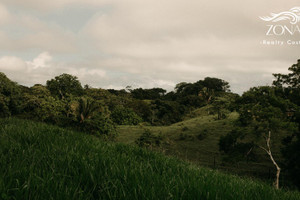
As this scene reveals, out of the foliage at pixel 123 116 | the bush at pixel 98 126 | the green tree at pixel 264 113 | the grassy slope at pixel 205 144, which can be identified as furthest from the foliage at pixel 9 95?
the foliage at pixel 123 116

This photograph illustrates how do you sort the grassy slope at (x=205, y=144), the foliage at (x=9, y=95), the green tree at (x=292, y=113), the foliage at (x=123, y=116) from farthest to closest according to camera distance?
the foliage at (x=123, y=116)
the grassy slope at (x=205, y=144)
the foliage at (x=9, y=95)
the green tree at (x=292, y=113)

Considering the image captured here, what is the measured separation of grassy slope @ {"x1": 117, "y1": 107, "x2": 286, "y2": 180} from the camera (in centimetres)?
2762

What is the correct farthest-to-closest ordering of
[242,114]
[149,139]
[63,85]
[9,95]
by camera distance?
[63,85]
[9,95]
[149,139]
[242,114]

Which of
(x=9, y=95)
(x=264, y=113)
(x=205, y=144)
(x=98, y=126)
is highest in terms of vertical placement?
(x=9, y=95)

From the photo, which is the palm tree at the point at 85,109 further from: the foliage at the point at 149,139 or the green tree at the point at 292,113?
the green tree at the point at 292,113

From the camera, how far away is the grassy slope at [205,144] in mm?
27625

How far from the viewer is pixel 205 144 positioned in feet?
124

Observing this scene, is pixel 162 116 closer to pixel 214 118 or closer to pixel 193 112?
pixel 193 112

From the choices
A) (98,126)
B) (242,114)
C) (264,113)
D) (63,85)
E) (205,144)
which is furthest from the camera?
(205,144)

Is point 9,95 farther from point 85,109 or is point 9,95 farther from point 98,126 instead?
point 98,126

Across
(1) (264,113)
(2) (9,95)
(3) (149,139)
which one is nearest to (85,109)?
(3) (149,139)

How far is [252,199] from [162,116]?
60.3 metres

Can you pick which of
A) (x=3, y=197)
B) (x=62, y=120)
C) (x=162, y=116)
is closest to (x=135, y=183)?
(x=3, y=197)

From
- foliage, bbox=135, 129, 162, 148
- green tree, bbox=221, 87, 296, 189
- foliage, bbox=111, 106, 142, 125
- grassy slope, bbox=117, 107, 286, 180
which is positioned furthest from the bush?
foliage, bbox=111, 106, 142, 125
